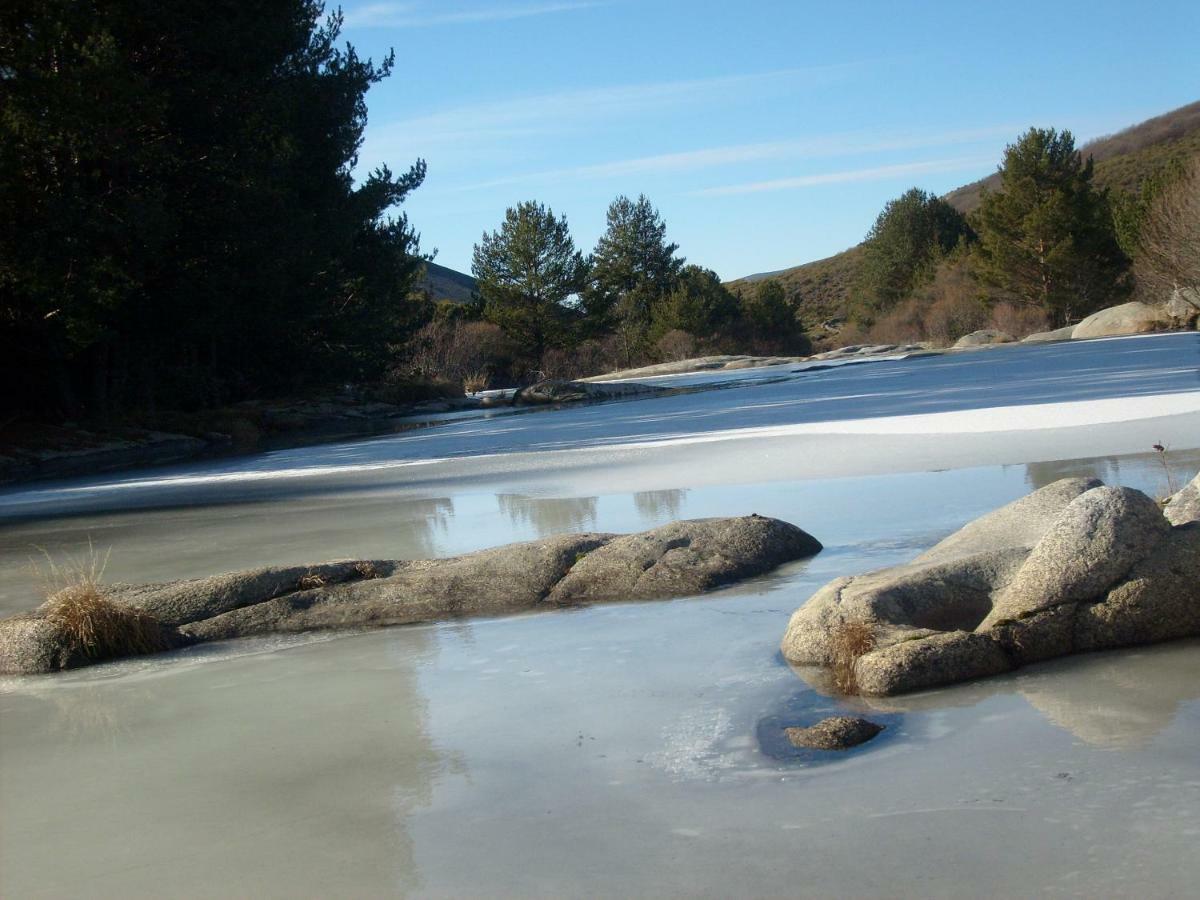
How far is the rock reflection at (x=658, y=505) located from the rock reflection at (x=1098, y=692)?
4367mm

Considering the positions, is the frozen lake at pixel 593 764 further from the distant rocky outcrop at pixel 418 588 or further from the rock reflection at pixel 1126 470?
the distant rocky outcrop at pixel 418 588

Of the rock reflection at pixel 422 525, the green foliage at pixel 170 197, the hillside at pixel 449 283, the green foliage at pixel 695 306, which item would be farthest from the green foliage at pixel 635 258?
the hillside at pixel 449 283

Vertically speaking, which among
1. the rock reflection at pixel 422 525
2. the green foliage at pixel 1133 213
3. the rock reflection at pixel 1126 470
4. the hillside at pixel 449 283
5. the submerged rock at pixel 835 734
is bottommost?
the submerged rock at pixel 835 734

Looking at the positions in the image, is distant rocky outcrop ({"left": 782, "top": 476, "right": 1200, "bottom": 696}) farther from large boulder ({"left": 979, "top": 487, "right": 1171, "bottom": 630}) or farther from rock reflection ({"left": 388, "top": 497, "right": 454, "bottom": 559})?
rock reflection ({"left": 388, "top": 497, "right": 454, "bottom": 559})

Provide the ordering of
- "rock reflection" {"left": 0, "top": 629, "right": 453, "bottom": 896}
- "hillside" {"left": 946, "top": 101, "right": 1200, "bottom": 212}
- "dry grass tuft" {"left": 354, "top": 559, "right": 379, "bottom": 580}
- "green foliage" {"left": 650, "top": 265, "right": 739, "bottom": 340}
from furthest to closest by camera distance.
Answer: "hillside" {"left": 946, "top": 101, "right": 1200, "bottom": 212}
"green foliage" {"left": 650, "top": 265, "right": 739, "bottom": 340}
"dry grass tuft" {"left": 354, "top": 559, "right": 379, "bottom": 580}
"rock reflection" {"left": 0, "top": 629, "right": 453, "bottom": 896}

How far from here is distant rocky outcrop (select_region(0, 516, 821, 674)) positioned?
6828mm

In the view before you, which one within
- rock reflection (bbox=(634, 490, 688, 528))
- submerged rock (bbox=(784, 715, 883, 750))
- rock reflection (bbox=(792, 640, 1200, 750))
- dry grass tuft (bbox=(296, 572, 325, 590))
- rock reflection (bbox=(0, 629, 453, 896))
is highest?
dry grass tuft (bbox=(296, 572, 325, 590))

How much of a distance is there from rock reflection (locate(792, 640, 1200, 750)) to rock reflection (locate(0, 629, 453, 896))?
1820 mm

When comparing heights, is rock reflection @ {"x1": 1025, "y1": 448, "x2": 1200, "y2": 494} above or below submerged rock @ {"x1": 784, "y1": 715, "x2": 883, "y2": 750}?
above

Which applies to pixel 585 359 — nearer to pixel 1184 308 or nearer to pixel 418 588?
pixel 1184 308

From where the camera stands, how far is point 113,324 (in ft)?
75.0

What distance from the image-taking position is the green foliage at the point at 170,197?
19.6 meters

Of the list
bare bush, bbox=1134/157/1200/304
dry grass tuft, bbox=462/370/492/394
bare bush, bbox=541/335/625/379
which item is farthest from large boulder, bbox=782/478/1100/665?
bare bush, bbox=541/335/625/379

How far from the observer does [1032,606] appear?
5309 millimetres
